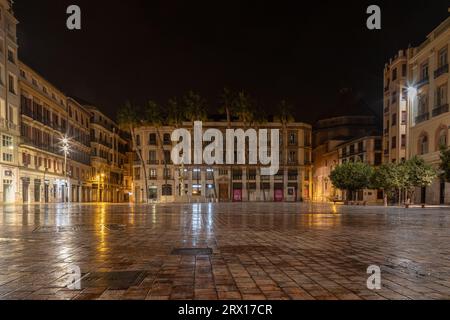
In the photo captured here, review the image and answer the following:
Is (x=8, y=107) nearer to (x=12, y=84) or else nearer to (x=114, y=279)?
(x=12, y=84)

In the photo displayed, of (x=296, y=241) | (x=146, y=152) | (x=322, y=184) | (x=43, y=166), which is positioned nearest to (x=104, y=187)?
(x=146, y=152)

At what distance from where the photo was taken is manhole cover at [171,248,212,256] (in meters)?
7.84

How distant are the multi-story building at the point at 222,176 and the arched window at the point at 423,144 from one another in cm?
3924

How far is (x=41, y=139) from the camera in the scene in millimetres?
57688

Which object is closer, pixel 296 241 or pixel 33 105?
pixel 296 241

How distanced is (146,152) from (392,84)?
167ft

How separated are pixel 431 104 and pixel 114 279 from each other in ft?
145

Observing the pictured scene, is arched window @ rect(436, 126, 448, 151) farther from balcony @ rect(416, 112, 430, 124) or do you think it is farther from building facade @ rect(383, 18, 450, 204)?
balcony @ rect(416, 112, 430, 124)

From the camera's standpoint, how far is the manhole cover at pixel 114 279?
205 inches

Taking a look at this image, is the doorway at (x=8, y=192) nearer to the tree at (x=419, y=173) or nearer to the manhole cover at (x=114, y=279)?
the tree at (x=419, y=173)

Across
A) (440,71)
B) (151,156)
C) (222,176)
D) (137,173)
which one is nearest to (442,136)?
(440,71)

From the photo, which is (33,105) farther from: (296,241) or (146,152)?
(296,241)

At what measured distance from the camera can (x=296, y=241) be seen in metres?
10.0

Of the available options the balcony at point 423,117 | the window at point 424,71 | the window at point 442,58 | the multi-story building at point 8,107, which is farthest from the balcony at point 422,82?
the multi-story building at point 8,107
